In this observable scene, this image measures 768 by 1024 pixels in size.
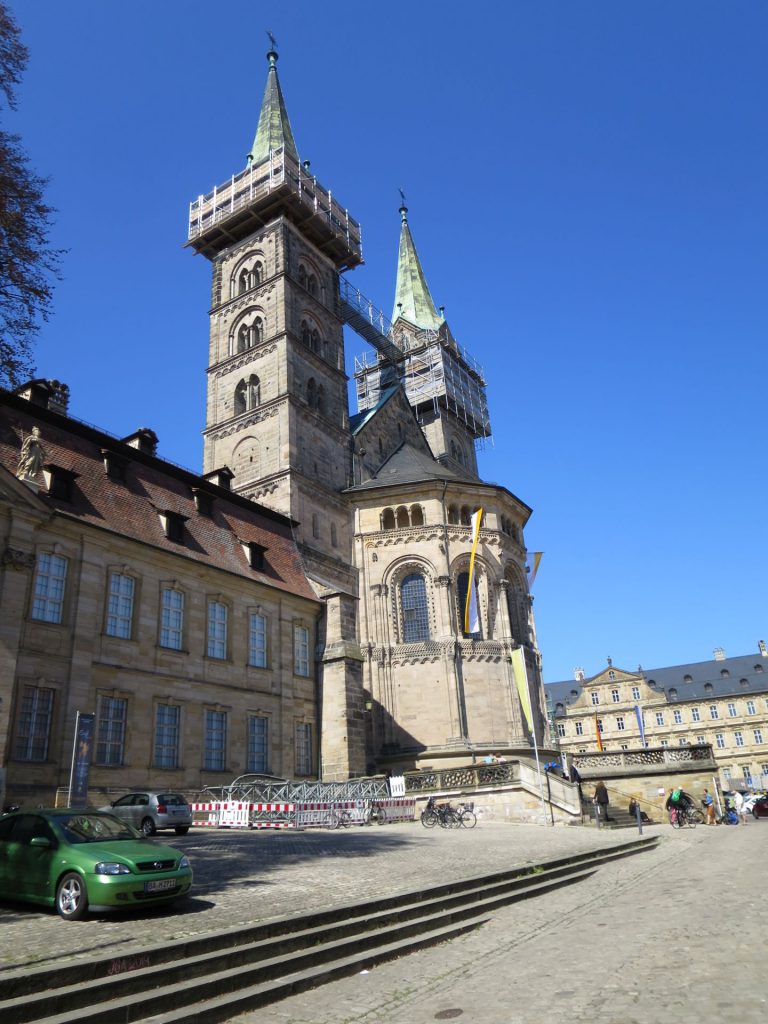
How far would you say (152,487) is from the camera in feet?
94.7

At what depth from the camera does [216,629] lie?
28.5 m

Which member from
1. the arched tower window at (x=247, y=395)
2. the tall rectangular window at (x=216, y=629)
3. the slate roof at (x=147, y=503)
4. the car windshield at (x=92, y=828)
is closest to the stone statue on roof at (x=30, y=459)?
the slate roof at (x=147, y=503)

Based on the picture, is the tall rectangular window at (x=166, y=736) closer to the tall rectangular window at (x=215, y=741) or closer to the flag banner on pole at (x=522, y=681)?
the tall rectangular window at (x=215, y=741)

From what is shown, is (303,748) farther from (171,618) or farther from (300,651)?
(171,618)

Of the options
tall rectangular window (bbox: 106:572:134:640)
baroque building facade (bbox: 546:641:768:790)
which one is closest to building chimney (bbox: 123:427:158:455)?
tall rectangular window (bbox: 106:572:134:640)

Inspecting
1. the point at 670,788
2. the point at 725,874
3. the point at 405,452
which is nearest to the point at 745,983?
the point at 725,874

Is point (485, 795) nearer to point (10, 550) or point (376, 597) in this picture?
point (376, 597)

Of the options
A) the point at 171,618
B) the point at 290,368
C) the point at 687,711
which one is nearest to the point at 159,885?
the point at 171,618

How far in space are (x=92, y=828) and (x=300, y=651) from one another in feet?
71.3

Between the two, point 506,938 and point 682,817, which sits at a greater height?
point 682,817

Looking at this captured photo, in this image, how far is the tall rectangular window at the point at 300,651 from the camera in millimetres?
31953

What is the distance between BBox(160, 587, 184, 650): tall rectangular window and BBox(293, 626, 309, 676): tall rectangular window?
6271 millimetres

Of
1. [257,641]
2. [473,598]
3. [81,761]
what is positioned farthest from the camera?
[473,598]

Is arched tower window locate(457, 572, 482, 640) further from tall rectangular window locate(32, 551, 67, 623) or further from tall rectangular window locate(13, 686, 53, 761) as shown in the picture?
tall rectangular window locate(13, 686, 53, 761)
